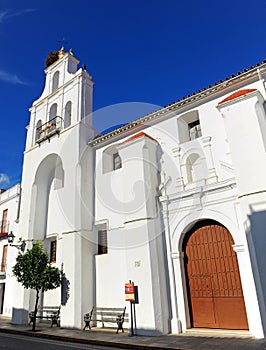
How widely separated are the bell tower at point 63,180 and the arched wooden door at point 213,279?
190 inches

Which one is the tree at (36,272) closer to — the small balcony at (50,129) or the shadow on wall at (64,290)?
the shadow on wall at (64,290)

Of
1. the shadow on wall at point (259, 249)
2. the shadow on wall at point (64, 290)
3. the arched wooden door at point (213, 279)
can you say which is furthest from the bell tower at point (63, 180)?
the shadow on wall at point (259, 249)

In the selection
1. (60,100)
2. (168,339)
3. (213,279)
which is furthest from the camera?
(60,100)

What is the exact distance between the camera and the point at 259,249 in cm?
784

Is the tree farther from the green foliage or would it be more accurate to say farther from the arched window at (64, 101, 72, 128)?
the arched window at (64, 101, 72, 128)

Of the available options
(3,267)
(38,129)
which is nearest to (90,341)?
(3,267)

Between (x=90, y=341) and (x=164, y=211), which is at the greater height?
(x=164, y=211)

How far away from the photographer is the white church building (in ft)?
29.0

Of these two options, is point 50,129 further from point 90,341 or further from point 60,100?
point 90,341

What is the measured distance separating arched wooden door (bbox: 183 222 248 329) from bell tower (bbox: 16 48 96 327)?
484 centimetres

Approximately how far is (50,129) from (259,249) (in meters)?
13.0

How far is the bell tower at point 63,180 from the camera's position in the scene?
40.4 ft

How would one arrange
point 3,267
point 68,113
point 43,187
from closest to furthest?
point 43,187
point 68,113
point 3,267

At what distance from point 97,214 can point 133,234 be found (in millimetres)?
3176
